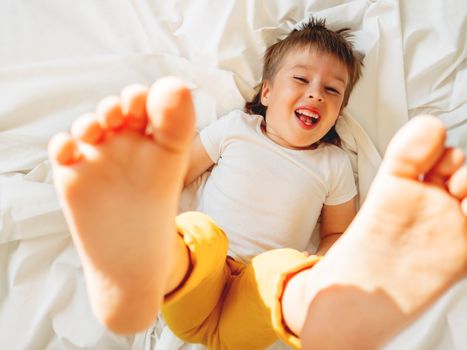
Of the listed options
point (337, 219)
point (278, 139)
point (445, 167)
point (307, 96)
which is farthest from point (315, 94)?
point (445, 167)

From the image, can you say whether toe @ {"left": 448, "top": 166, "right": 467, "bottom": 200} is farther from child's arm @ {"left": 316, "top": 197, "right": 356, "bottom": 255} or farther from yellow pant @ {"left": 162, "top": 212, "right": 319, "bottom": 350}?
child's arm @ {"left": 316, "top": 197, "right": 356, "bottom": 255}

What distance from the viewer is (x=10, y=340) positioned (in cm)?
73

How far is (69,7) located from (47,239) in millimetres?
521

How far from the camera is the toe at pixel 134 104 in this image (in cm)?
44

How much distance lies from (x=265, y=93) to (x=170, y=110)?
560mm

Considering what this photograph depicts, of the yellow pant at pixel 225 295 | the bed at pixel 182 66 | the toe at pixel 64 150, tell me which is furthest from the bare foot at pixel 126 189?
the bed at pixel 182 66

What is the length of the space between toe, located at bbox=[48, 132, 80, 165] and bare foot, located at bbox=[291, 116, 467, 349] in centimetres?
33

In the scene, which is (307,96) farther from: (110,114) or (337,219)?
(110,114)

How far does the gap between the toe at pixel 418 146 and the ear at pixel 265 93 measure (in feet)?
1.64

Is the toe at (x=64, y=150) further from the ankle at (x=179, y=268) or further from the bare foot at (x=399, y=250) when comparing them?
→ the bare foot at (x=399, y=250)

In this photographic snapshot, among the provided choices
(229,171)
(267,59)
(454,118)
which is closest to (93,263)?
(229,171)

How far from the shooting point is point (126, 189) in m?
0.48

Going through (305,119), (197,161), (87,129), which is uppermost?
(87,129)

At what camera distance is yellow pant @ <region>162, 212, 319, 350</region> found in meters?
0.60
